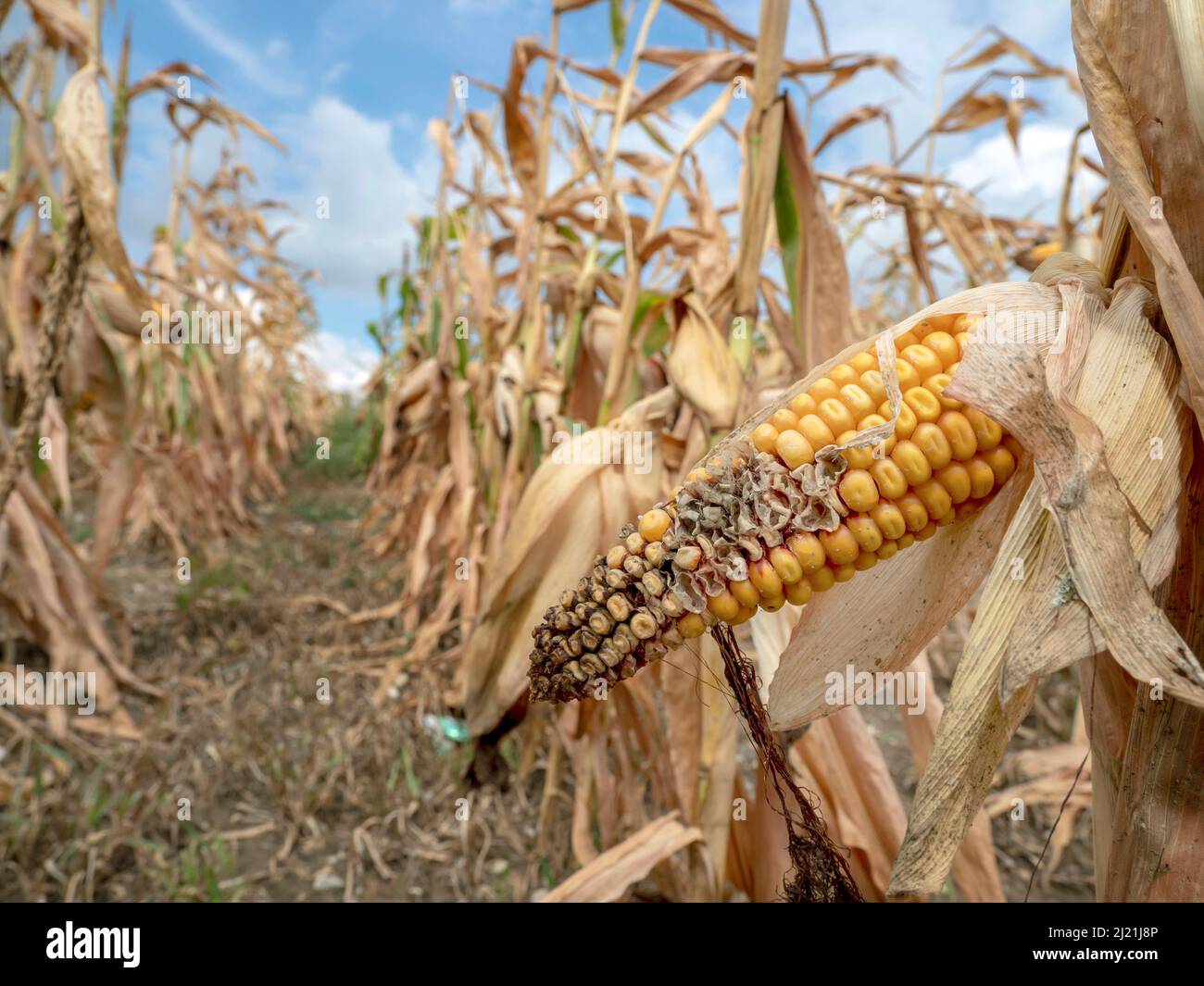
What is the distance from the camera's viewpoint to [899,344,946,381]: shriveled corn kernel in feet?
2.24

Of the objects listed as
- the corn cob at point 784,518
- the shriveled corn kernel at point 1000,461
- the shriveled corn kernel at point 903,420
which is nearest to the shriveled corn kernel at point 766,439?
the corn cob at point 784,518

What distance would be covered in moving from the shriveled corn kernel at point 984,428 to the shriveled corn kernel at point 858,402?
9 cm

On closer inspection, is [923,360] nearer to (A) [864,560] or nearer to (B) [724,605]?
(A) [864,560]

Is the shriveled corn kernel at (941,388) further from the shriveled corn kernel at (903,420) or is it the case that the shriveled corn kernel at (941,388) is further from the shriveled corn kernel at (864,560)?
the shriveled corn kernel at (864,560)

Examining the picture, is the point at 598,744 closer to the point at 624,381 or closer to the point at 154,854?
the point at 624,381

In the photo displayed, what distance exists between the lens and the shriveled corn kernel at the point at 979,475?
2.24 ft

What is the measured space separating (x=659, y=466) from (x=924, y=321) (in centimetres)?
69

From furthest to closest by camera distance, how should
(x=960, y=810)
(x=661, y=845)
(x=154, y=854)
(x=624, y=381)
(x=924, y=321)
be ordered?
(x=154, y=854) < (x=624, y=381) < (x=661, y=845) < (x=924, y=321) < (x=960, y=810)

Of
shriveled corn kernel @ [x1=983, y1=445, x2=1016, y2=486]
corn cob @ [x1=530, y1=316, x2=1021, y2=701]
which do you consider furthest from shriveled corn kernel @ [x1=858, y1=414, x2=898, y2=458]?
shriveled corn kernel @ [x1=983, y1=445, x2=1016, y2=486]

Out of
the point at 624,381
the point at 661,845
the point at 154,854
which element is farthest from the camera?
the point at 154,854

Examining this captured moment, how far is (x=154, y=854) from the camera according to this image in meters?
1.95

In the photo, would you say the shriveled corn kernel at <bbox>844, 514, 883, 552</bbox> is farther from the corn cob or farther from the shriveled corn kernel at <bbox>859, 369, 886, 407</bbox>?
the shriveled corn kernel at <bbox>859, 369, 886, 407</bbox>

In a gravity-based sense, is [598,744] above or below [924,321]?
below
